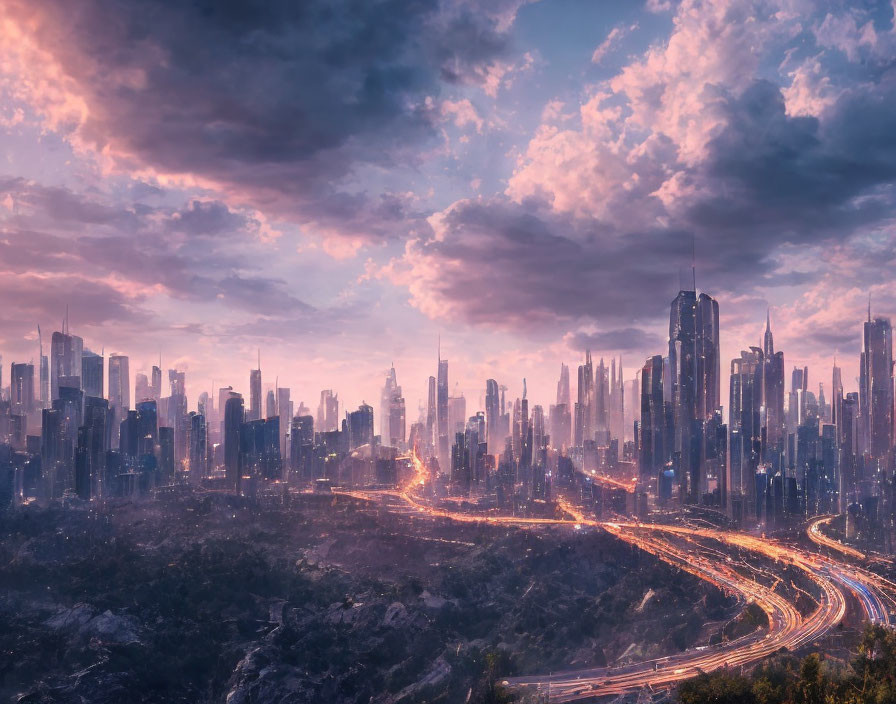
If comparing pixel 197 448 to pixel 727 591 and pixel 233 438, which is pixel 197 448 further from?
pixel 727 591

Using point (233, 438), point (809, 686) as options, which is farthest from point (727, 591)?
point (233, 438)

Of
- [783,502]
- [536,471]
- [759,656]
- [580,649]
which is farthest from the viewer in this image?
[536,471]

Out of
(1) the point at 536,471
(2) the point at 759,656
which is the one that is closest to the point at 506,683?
(2) the point at 759,656

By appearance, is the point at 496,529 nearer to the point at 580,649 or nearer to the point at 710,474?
the point at 580,649

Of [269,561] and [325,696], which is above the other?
[269,561]

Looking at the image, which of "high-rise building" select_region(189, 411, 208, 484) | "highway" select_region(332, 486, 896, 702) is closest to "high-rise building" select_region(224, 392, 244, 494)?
"high-rise building" select_region(189, 411, 208, 484)

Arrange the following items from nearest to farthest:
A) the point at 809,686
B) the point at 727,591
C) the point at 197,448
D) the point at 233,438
Answer: the point at 809,686 < the point at 727,591 < the point at 233,438 < the point at 197,448
